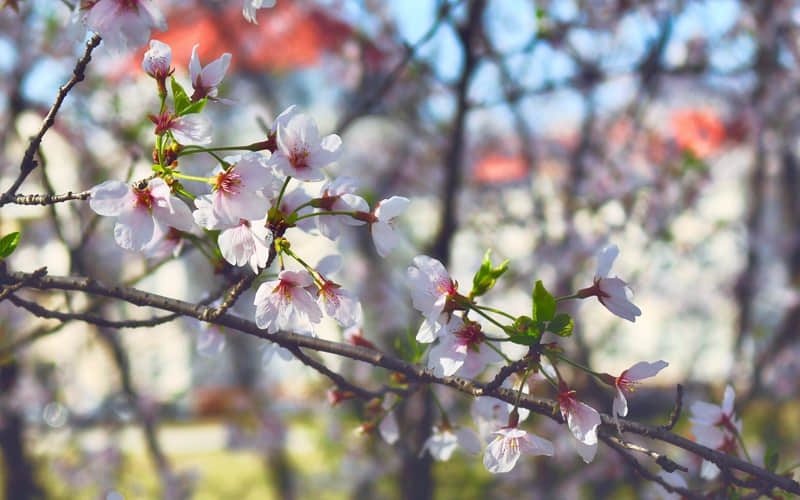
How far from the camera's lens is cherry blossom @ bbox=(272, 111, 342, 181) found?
2.96 feet

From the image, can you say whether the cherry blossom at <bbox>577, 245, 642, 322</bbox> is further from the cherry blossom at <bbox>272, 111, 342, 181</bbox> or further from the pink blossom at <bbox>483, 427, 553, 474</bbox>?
the cherry blossom at <bbox>272, 111, 342, 181</bbox>

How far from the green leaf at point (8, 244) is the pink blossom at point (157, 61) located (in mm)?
310

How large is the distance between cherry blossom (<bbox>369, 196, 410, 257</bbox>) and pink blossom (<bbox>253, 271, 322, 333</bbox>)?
0.11m

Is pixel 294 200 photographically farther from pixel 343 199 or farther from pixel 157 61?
pixel 157 61

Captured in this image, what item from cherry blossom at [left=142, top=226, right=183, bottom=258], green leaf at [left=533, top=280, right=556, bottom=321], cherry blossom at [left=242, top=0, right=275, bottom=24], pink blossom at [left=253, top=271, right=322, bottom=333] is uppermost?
cherry blossom at [left=242, top=0, right=275, bottom=24]

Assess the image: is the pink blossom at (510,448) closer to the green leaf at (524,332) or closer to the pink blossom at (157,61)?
the green leaf at (524,332)

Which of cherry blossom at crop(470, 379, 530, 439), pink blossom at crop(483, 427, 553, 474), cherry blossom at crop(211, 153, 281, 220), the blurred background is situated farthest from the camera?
the blurred background

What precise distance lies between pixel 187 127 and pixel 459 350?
484 millimetres

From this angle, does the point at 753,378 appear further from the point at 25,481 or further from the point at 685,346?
the point at 685,346

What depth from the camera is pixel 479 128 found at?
19.7ft

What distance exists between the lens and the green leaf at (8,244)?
0.99 meters

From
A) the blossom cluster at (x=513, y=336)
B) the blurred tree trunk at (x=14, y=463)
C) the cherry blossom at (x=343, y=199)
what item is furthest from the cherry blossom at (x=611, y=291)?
the blurred tree trunk at (x=14, y=463)

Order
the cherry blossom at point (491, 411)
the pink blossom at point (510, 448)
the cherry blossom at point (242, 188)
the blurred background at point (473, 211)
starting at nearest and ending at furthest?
the cherry blossom at point (242, 188), the pink blossom at point (510, 448), the cherry blossom at point (491, 411), the blurred background at point (473, 211)

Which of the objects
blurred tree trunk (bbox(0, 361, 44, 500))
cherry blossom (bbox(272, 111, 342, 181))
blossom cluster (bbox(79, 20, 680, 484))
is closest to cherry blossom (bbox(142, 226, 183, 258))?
blossom cluster (bbox(79, 20, 680, 484))
